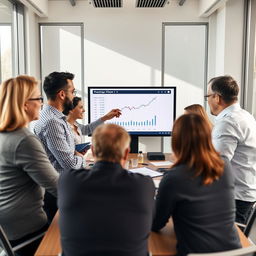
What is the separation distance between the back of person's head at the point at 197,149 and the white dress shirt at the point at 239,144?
0.74 meters

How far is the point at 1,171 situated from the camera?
1.67 metres

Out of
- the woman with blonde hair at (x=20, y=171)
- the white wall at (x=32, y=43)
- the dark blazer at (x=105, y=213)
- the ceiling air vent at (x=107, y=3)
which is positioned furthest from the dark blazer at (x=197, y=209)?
the white wall at (x=32, y=43)

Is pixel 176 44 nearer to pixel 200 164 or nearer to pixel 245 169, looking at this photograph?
pixel 245 169

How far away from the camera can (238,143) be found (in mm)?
2205

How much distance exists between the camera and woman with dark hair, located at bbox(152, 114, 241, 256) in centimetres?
138

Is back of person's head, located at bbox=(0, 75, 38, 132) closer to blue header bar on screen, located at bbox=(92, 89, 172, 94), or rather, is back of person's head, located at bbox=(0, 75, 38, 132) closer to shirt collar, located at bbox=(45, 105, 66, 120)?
shirt collar, located at bbox=(45, 105, 66, 120)

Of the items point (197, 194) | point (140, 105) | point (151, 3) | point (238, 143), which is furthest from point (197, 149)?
point (151, 3)

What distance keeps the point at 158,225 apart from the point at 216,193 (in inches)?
13.1

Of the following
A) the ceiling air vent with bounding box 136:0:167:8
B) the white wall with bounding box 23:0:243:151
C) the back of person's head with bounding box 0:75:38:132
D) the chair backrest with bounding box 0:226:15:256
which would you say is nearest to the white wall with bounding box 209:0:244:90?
the white wall with bounding box 23:0:243:151

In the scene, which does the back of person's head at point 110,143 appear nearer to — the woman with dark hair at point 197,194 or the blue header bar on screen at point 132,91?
the woman with dark hair at point 197,194

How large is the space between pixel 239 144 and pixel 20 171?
1449 mm

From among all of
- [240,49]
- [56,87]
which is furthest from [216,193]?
[240,49]

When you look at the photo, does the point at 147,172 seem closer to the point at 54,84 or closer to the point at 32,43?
the point at 54,84

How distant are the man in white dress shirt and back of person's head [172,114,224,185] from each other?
0.75 meters
